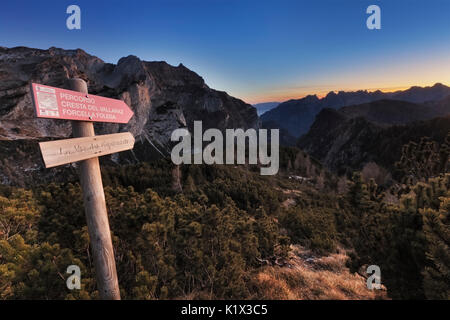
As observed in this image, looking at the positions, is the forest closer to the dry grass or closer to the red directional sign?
the dry grass

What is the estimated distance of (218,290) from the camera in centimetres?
392

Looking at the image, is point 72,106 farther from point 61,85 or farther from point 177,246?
point 61,85

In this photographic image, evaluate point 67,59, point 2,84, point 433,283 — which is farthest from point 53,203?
point 67,59

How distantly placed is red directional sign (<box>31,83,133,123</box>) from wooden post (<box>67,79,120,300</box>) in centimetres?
18

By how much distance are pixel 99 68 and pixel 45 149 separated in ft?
741

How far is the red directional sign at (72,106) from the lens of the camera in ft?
7.66

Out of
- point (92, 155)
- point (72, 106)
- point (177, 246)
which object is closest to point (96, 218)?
point (92, 155)

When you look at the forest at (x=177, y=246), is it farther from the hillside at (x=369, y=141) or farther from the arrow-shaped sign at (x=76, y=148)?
the hillside at (x=369, y=141)

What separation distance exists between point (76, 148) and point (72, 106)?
22.0 inches

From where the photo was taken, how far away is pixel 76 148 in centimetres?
264

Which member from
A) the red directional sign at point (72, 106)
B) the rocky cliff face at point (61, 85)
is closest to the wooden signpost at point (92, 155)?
the red directional sign at point (72, 106)

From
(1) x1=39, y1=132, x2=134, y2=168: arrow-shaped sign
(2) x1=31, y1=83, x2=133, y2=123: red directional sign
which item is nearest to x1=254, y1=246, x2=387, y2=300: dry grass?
(1) x1=39, y1=132, x2=134, y2=168: arrow-shaped sign

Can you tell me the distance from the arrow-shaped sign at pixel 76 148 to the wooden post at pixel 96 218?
0.17 meters
